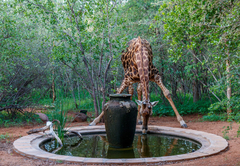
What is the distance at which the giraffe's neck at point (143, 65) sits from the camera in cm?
640

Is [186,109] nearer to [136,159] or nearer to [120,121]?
[120,121]

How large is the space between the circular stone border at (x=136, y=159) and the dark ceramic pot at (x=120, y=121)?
3.75 feet

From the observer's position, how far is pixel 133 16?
12180 millimetres

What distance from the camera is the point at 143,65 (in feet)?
22.8

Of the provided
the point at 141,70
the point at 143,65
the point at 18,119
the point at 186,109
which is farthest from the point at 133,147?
the point at 186,109

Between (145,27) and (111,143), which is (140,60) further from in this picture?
(145,27)

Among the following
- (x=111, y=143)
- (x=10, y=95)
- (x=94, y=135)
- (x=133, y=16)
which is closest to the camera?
(x=111, y=143)

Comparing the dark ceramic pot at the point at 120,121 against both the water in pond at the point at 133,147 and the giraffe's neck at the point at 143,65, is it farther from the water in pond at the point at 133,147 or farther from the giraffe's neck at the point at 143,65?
the giraffe's neck at the point at 143,65

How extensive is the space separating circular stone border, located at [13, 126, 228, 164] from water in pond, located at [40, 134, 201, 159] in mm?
207

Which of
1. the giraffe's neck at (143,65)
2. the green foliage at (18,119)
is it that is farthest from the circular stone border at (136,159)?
the green foliage at (18,119)

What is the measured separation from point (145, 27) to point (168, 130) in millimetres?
5907

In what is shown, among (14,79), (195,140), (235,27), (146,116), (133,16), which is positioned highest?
(133,16)

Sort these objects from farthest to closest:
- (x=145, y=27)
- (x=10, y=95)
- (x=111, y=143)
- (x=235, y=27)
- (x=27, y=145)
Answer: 1. (x=145, y=27)
2. (x=10, y=95)
3. (x=111, y=143)
4. (x=27, y=145)
5. (x=235, y=27)

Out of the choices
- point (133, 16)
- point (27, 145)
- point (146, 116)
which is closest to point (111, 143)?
point (146, 116)
